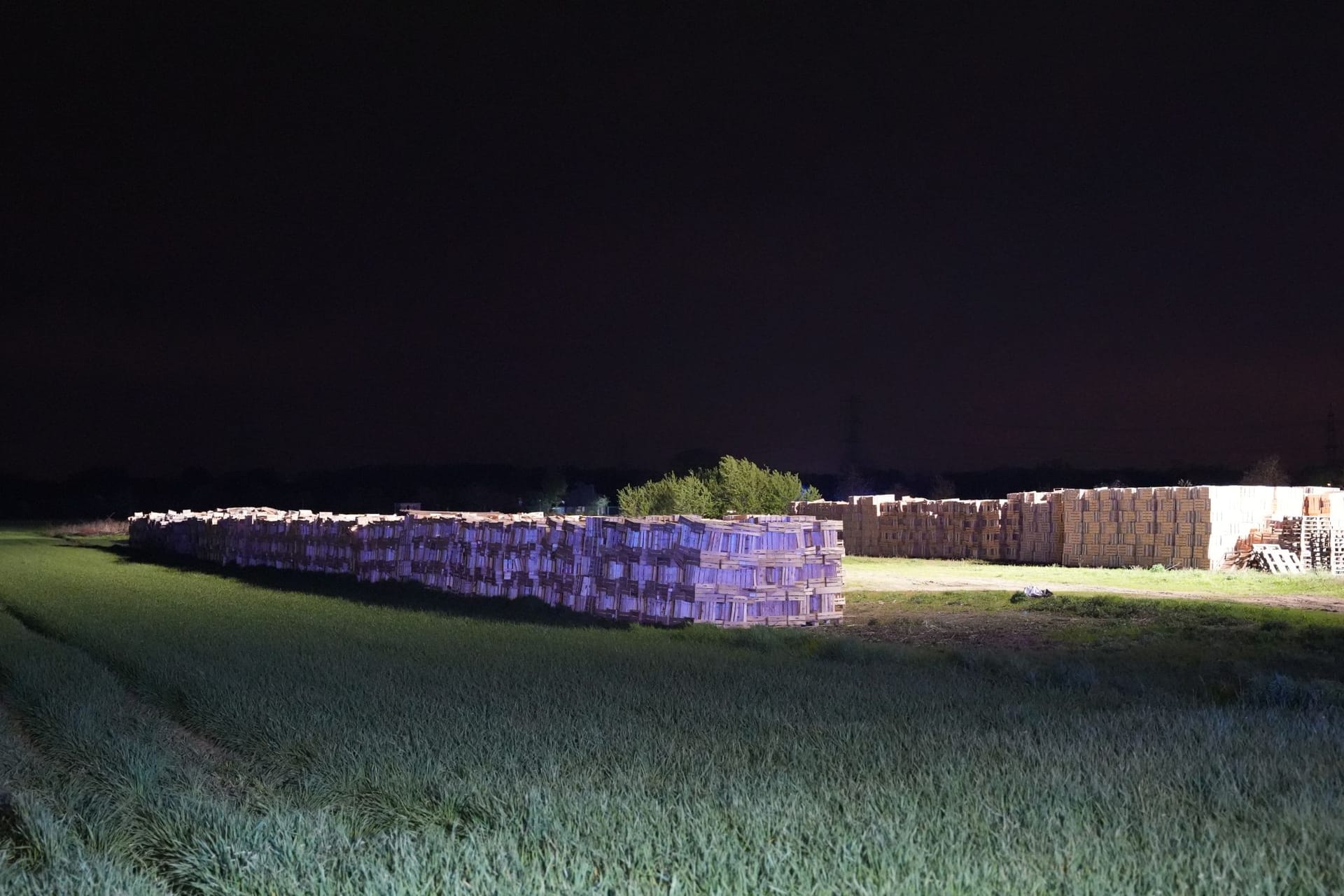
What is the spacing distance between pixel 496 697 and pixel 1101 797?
16.9 ft

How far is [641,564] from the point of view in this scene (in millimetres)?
18031

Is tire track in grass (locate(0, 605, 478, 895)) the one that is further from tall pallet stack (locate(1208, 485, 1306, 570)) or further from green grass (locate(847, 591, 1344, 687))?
tall pallet stack (locate(1208, 485, 1306, 570))

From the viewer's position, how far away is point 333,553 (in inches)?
1152

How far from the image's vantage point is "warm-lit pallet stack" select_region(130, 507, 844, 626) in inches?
678

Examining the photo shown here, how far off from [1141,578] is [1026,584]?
356cm

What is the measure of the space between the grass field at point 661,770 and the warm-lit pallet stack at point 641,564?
3492 mm

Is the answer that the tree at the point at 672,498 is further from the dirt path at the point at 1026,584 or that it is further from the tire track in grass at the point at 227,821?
the tire track in grass at the point at 227,821

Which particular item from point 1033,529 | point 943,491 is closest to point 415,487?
point 943,491

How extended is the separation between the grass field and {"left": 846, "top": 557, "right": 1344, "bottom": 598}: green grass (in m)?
11.3

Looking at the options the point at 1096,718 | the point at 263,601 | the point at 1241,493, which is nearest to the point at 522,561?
the point at 263,601

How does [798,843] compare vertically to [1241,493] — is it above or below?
below

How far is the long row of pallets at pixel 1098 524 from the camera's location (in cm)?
3055

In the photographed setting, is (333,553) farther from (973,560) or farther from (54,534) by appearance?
(54,534)

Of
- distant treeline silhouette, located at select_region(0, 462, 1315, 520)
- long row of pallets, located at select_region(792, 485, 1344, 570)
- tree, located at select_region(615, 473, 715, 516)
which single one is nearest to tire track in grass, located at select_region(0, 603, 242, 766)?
long row of pallets, located at select_region(792, 485, 1344, 570)
